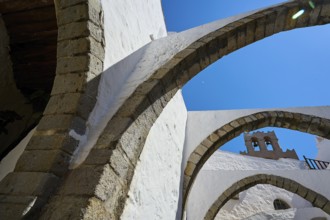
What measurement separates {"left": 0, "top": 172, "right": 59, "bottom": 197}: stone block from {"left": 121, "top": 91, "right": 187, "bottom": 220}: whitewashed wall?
1.73 ft

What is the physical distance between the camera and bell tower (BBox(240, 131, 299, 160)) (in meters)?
17.5

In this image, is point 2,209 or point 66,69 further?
point 66,69

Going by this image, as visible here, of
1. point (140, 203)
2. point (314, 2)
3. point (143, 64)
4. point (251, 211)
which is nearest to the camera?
point (140, 203)

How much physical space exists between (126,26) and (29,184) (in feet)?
5.91

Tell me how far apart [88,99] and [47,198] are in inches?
25.6

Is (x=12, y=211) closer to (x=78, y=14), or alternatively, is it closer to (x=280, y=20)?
(x=78, y=14)

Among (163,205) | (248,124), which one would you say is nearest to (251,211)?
(248,124)

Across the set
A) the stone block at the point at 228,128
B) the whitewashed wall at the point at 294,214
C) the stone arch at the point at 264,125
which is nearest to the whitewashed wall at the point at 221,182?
the whitewashed wall at the point at 294,214

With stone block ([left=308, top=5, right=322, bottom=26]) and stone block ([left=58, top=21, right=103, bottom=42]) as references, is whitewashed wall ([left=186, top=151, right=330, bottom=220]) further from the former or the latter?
stone block ([left=58, top=21, right=103, bottom=42])

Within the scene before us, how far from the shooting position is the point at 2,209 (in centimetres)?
114

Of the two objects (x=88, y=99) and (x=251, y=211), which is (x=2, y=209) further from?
(x=251, y=211)

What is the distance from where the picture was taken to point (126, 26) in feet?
7.93

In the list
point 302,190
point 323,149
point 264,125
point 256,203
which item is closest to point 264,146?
point 323,149

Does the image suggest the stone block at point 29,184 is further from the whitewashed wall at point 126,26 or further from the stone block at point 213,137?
the stone block at point 213,137
